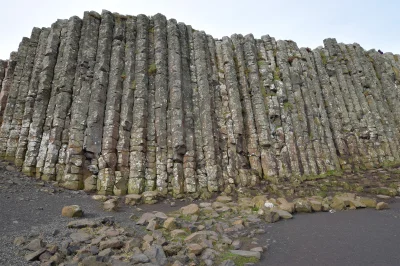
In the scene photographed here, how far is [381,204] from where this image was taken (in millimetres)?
11500

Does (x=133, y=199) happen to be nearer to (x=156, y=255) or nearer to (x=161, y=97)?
(x=156, y=255)

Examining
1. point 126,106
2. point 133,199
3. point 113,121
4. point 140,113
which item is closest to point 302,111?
point 140,113

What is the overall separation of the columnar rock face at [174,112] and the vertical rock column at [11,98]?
6cm

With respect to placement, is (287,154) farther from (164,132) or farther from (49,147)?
(49,147)

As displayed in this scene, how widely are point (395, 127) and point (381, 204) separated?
594 inches

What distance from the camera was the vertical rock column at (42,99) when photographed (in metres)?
14.3

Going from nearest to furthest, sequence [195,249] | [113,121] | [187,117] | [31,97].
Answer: [195,249] < [113,121] < [31,97] < [187,117]

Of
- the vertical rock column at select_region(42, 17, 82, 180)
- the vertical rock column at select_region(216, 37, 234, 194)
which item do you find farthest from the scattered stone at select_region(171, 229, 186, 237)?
the vertical rock column at select_region(42, 17, 82, 180)

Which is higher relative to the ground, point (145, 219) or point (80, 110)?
point (80, 110)

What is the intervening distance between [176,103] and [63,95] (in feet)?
23.1

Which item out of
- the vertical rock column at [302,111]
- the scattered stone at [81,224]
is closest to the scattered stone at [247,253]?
the scattered stone at [81,224]

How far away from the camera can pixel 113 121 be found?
1556cm

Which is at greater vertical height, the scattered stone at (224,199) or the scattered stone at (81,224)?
the scattered stone at (224,199)

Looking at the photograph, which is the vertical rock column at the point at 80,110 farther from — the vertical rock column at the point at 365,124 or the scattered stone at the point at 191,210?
the vertical rock column at the point at 365,124
